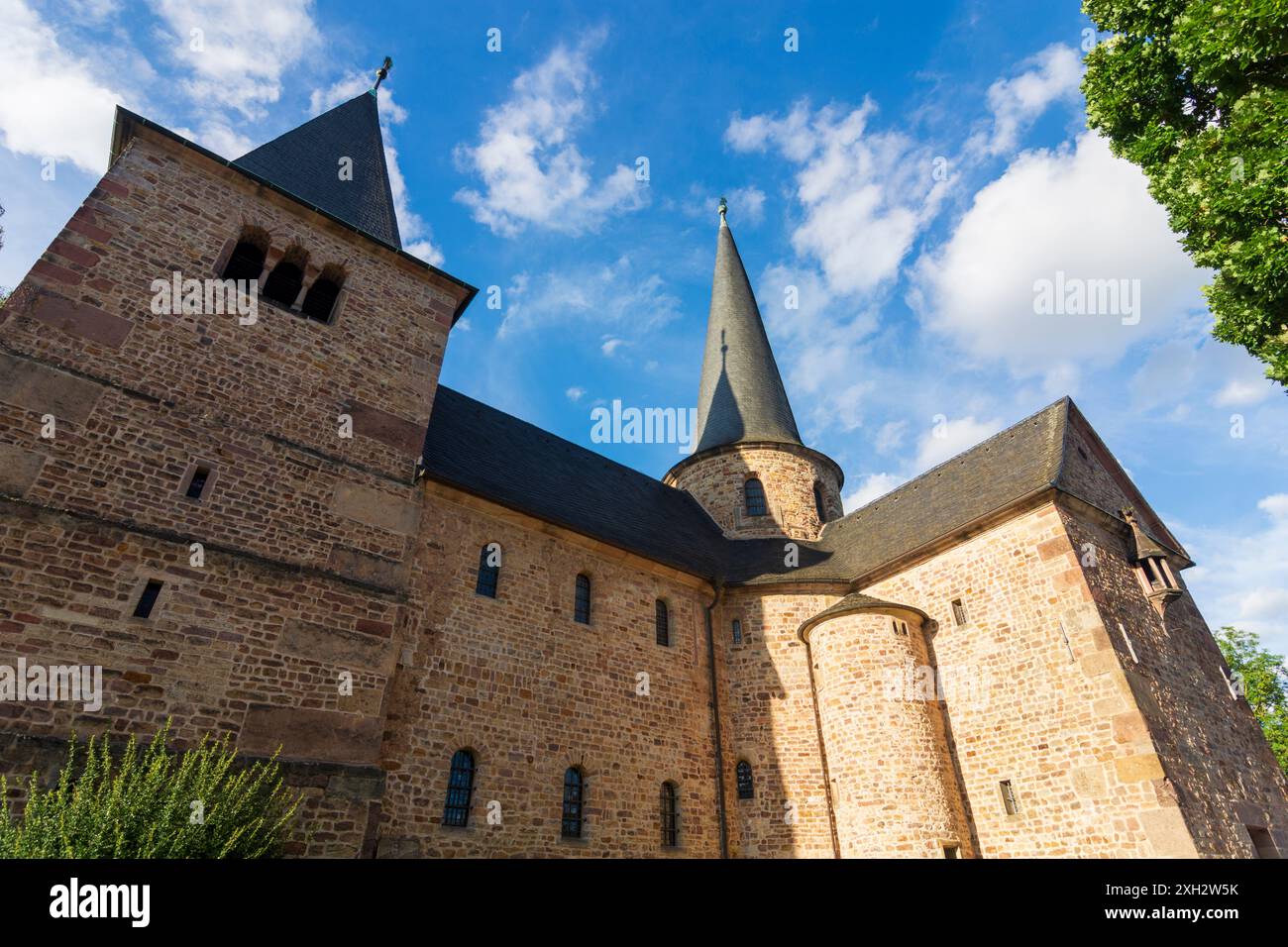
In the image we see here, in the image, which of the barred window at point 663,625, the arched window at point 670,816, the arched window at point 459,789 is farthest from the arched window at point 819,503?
the arched window at point 459,789

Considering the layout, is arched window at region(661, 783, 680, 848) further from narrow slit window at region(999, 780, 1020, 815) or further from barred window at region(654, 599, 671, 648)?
narrow slit window at region(999, 780, 1020, 815)

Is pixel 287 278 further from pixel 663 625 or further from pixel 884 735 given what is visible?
pixel 884 735

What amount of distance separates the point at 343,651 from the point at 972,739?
10.9m

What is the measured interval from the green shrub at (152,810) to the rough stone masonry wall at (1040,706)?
1105 centimetres

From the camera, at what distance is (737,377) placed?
915 inches

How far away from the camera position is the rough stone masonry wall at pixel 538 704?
9.60 meters

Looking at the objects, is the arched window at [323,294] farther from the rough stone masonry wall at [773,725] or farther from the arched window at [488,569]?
the rough stone masonry wall at [773,725]

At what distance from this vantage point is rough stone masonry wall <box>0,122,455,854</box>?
744cm

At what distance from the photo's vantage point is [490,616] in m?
11.2

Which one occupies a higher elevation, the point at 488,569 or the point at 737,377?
the point at 737,377

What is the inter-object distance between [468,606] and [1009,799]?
32.2ft

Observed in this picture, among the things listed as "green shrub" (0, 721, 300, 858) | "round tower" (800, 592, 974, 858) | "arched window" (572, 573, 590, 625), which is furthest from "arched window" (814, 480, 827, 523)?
"green shrub" (0, 721, 300, 858)

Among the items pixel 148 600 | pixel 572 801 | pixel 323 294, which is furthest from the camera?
pixel 323 294

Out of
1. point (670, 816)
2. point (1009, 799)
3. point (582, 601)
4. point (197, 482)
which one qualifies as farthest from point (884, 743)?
point (197, 482)
